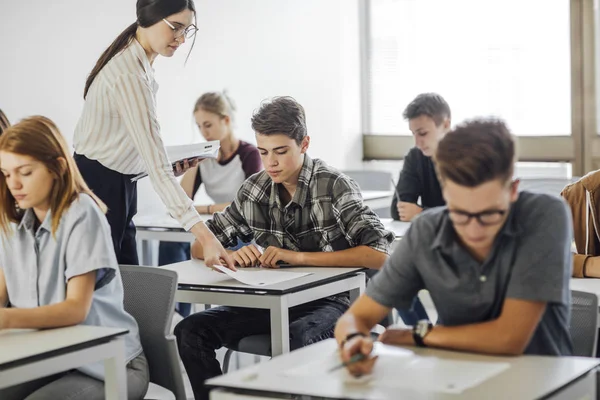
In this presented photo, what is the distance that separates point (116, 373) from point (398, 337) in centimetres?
62

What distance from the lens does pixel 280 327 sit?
2402 millimetres

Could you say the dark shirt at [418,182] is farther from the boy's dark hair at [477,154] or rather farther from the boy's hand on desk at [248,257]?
the boy's dark hair at [477,154]

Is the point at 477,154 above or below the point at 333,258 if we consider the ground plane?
above

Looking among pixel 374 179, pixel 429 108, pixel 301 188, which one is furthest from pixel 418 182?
pixel 301 188

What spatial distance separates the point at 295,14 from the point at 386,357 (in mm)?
4636

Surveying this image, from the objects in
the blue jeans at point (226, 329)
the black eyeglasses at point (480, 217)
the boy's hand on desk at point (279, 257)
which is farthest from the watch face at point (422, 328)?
the boy's hand on desk at point (279, 257)

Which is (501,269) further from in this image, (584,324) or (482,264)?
(584,324)

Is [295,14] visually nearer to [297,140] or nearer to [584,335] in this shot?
[297,140]

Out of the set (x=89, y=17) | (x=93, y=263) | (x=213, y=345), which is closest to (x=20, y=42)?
(x=89, y=17)

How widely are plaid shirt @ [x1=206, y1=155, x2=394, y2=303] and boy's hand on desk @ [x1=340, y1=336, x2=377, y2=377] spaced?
1.08 meters

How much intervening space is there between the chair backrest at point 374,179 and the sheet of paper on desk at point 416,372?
3.39 meters

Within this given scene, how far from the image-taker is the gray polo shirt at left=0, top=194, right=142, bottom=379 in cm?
208

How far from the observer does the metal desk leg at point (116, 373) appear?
1913 millimetres

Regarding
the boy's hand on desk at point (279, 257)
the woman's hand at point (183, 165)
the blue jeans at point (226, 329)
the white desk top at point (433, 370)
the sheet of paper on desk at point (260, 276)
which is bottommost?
the blue jeans at point (226, 329)
